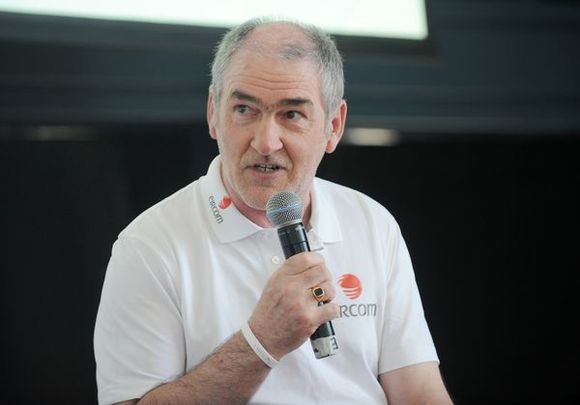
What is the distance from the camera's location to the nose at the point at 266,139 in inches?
62.6

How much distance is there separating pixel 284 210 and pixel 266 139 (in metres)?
0.23

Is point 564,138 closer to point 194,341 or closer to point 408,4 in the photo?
point 408,4

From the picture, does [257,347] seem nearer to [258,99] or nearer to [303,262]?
[303,262]

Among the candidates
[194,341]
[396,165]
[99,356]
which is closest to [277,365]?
[194,341]

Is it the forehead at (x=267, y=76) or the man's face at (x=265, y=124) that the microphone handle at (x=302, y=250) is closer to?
the man's face at (x=265, y=124)

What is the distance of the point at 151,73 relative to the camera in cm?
212

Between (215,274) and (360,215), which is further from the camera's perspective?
(360,215)

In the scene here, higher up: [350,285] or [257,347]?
[350,285]

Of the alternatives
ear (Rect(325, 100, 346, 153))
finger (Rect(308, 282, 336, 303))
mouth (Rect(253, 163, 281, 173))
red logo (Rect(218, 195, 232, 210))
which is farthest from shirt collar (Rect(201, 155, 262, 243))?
finger (Rect(308, 282, 336, 303))

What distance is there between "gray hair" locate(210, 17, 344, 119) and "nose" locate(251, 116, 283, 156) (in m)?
0.14

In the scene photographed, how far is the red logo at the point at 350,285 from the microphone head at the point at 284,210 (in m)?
0.37

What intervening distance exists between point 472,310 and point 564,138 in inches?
24.1

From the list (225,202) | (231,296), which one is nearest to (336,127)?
(225,202)

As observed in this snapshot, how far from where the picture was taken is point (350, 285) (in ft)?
5.75
